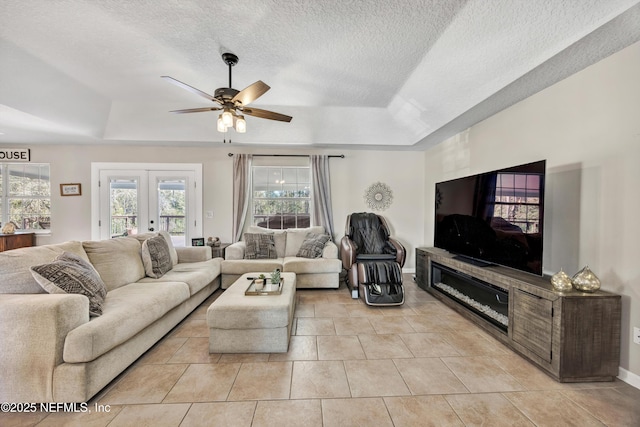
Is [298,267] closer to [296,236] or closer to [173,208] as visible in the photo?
[296,236]

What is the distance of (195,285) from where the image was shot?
2.90 metres

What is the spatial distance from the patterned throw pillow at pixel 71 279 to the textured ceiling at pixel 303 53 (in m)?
1.91

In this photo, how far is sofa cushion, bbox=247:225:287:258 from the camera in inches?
173

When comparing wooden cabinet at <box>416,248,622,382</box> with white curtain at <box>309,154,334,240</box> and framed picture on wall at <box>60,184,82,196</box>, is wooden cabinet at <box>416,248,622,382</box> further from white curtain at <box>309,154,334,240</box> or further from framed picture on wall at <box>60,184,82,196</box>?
framed picture on wall at <box>60,184,82,196</box>

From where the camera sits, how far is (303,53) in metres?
2.38

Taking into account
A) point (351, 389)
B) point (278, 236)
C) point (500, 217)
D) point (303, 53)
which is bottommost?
point (351, 389)

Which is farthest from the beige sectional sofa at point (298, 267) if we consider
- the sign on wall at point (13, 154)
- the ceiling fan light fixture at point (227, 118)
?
the sign on wall at point (13, 154)

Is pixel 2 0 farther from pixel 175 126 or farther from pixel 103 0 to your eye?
pixel 175 126

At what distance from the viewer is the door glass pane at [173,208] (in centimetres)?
464

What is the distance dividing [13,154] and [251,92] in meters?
5.30

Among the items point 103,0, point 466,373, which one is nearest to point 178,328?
point 466,373

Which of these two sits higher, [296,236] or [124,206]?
[124,206]

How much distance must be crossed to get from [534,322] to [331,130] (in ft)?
11.5

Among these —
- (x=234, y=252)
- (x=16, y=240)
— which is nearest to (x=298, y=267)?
(x=234, y=252)
